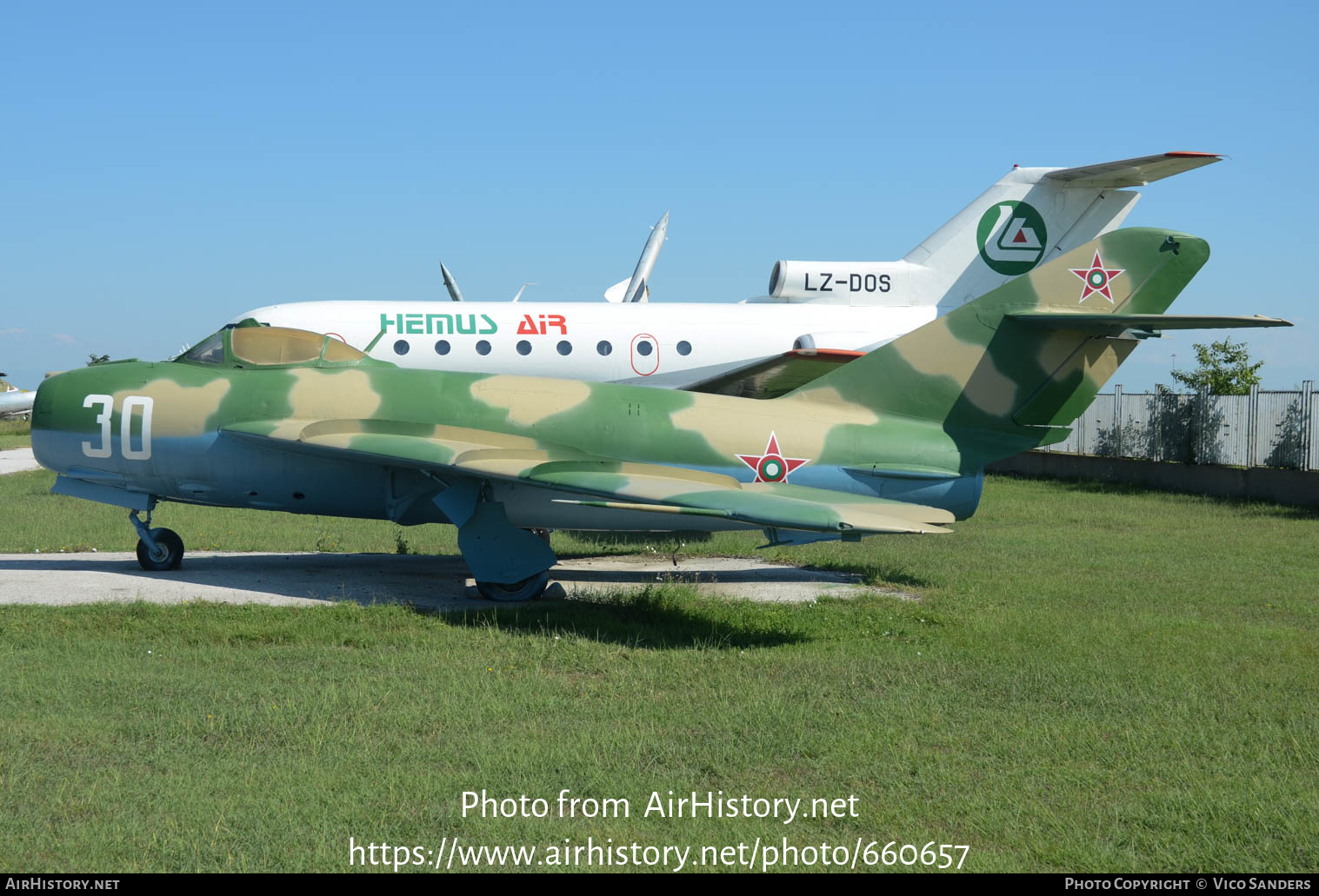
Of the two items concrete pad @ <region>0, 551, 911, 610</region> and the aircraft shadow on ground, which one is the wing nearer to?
the aircraft shadow on ground

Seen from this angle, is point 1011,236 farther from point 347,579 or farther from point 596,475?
point 347,579

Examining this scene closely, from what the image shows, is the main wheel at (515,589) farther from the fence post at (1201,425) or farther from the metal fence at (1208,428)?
the fence post at (1201,425)

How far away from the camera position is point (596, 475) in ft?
34.3

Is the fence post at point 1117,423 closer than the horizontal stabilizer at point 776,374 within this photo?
No

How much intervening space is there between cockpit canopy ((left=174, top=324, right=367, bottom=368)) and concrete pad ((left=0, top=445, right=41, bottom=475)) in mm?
20858

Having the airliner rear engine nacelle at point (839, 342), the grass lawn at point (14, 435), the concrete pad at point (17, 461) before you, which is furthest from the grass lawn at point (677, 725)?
the grass lawn at point (14, 435)

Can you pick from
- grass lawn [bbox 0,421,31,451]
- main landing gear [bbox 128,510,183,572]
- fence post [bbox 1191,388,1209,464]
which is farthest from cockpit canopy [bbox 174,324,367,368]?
grass lawn [bbox 0,421,31,451]

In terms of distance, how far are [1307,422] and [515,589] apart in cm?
1936

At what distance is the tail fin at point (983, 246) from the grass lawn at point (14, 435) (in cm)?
2573

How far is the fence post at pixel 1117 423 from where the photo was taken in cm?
2961

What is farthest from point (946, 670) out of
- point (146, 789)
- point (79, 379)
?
point (79, 379)

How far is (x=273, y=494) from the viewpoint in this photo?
39.7ft

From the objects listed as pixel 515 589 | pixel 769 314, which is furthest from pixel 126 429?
pixel 769 314

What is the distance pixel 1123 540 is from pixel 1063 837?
1306 cm
